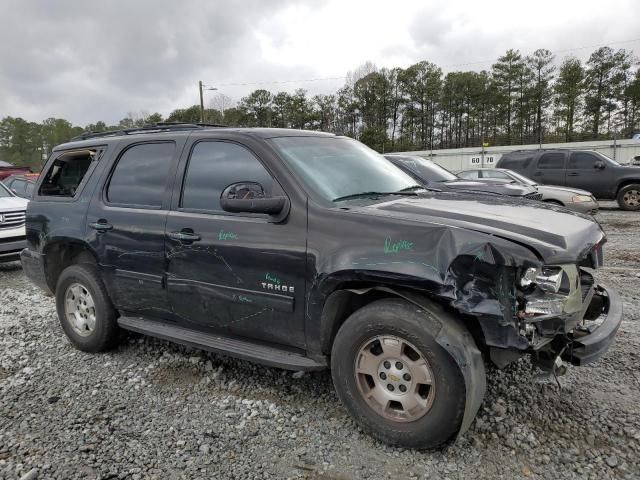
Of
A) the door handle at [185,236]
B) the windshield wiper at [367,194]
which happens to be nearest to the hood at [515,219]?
the windshield wiper at [367,194]

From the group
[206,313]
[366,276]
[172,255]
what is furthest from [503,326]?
[172,255]

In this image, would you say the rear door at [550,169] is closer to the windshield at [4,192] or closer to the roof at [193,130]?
the roof at [193,130]

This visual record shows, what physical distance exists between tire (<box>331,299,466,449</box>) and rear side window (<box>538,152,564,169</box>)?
13.2 m

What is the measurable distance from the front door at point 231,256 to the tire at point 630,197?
525 inches

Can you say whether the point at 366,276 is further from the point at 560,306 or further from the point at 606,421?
the point at 606,421

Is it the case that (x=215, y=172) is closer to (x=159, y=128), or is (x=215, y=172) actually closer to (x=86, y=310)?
(x=159, y=128)

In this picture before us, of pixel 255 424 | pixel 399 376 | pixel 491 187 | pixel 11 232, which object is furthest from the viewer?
pixel 491 187

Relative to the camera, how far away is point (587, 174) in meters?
13.5

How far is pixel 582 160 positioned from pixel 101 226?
13722 millimetres

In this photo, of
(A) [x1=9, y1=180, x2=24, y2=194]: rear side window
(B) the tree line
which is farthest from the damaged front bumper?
(B) the tree line

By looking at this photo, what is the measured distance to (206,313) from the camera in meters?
3.31

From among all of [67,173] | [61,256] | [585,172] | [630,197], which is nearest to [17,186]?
[67,173]

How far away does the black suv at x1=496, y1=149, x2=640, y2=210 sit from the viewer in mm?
13066

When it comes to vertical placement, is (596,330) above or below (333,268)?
below
